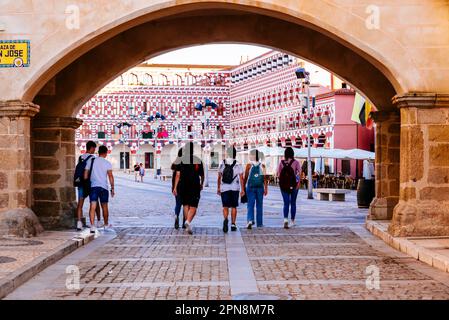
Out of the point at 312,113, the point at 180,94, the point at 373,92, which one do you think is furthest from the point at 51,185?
the point at 180,94

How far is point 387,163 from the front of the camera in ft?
57.4

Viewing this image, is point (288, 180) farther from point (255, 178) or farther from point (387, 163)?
point (387, 163)

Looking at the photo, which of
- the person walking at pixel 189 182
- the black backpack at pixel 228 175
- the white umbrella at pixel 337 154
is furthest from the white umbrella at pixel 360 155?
the person walking at pixel 189 182

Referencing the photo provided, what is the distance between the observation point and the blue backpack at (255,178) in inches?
679

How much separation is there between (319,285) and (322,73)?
50991mm

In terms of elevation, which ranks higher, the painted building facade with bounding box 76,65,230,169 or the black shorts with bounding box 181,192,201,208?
the painted building facade with bounding box 76,65,230,169

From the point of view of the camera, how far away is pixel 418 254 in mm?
11781

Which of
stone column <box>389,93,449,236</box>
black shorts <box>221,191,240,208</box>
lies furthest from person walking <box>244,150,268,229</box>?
stone column <box>389,93,449,236</box>

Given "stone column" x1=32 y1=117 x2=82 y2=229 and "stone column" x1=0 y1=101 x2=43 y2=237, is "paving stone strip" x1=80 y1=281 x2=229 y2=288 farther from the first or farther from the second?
"stone column" x1=32 y1=117 x2=82 y2=229

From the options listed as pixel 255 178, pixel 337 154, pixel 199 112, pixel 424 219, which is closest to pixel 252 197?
pixel 255 178

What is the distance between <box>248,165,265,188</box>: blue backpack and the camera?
17.2 meters

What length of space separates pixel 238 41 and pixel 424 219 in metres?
6.50

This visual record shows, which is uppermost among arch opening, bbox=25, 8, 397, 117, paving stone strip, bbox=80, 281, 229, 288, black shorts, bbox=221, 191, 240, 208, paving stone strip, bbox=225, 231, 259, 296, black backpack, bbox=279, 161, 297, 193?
arch opening, bbox=25, 8, 397, 117

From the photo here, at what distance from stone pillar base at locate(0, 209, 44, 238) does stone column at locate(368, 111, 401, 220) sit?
23.8 feet
